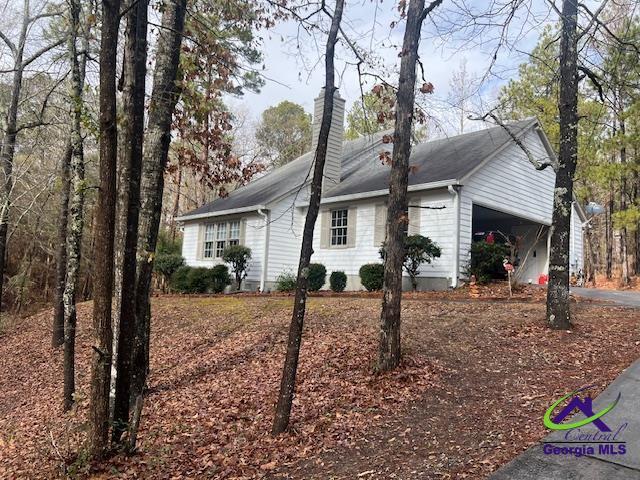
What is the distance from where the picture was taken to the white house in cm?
1327

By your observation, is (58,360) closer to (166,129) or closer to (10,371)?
(10,371)

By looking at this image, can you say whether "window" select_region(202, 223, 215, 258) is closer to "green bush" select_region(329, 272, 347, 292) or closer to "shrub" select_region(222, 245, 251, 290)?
"shrub" select_region(222, 245, 251, 290)

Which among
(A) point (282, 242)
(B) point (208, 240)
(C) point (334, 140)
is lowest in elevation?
(A) point (282, 242)

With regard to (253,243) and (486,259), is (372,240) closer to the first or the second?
(486,259)

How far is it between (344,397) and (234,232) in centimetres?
1336

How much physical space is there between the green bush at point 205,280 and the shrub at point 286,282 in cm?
190

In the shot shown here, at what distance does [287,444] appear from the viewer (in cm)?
494

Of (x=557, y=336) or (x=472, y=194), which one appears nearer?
(x=557, y=336)

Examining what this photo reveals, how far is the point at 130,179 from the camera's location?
16.4 ft

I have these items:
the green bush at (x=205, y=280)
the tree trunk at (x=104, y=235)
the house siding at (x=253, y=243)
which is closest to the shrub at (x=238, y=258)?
the house siding at (x=253, y=243)

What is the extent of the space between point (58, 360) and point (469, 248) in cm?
1042

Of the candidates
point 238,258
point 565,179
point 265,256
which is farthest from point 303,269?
point 238,258

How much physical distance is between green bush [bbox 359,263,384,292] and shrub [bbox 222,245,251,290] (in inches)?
186

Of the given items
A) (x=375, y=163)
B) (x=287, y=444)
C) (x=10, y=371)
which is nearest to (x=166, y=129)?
(x=287, y=444)
